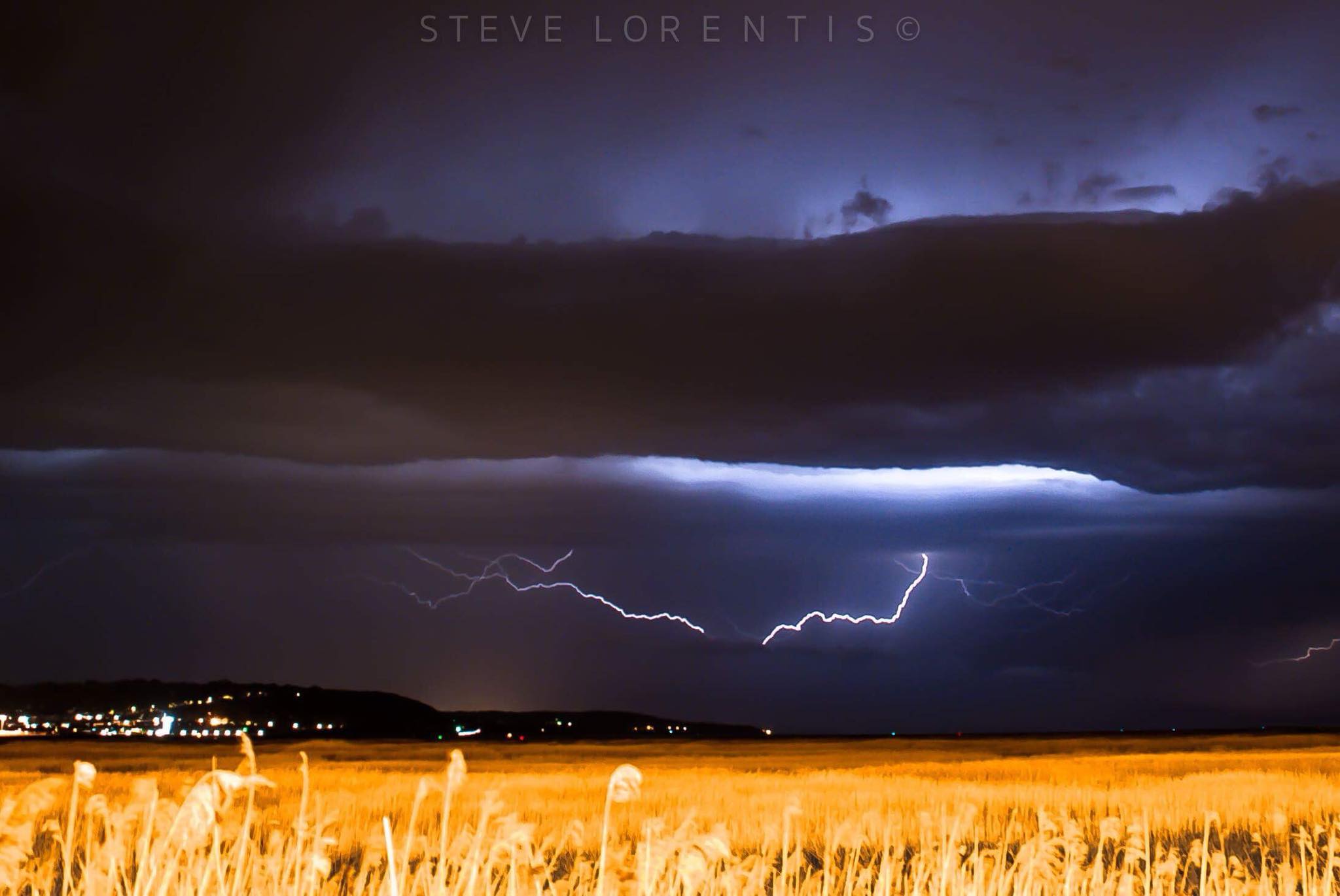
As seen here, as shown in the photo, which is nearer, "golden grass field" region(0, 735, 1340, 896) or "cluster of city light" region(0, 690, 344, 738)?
"golden grass field" region(0, 735, 1340, 896)

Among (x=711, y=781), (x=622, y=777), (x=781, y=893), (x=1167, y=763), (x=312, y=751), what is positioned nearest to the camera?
(x=622, y=777)

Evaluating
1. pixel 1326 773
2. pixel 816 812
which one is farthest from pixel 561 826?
pixel 1326 773

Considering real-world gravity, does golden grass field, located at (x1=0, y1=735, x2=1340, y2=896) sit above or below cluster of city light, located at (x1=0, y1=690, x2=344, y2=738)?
above

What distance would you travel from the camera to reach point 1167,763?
157 feet

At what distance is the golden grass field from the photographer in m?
6.84

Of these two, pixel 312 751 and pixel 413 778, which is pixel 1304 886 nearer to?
pixel 413 778

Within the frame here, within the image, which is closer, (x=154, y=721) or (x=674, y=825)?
(x=674, y=825)

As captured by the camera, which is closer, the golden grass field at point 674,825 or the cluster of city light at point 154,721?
the golden grass field at point 674,825

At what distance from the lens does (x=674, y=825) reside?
1859 cm

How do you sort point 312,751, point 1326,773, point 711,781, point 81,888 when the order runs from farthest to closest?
point 312,751, point 1326,773, point 711,781, point 81,888

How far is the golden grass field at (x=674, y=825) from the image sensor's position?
269 inches

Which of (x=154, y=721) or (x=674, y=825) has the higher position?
(x=674, y=825)

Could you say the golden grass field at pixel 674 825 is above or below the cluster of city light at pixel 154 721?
above

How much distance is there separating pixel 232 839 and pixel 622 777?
10950 millimetres
